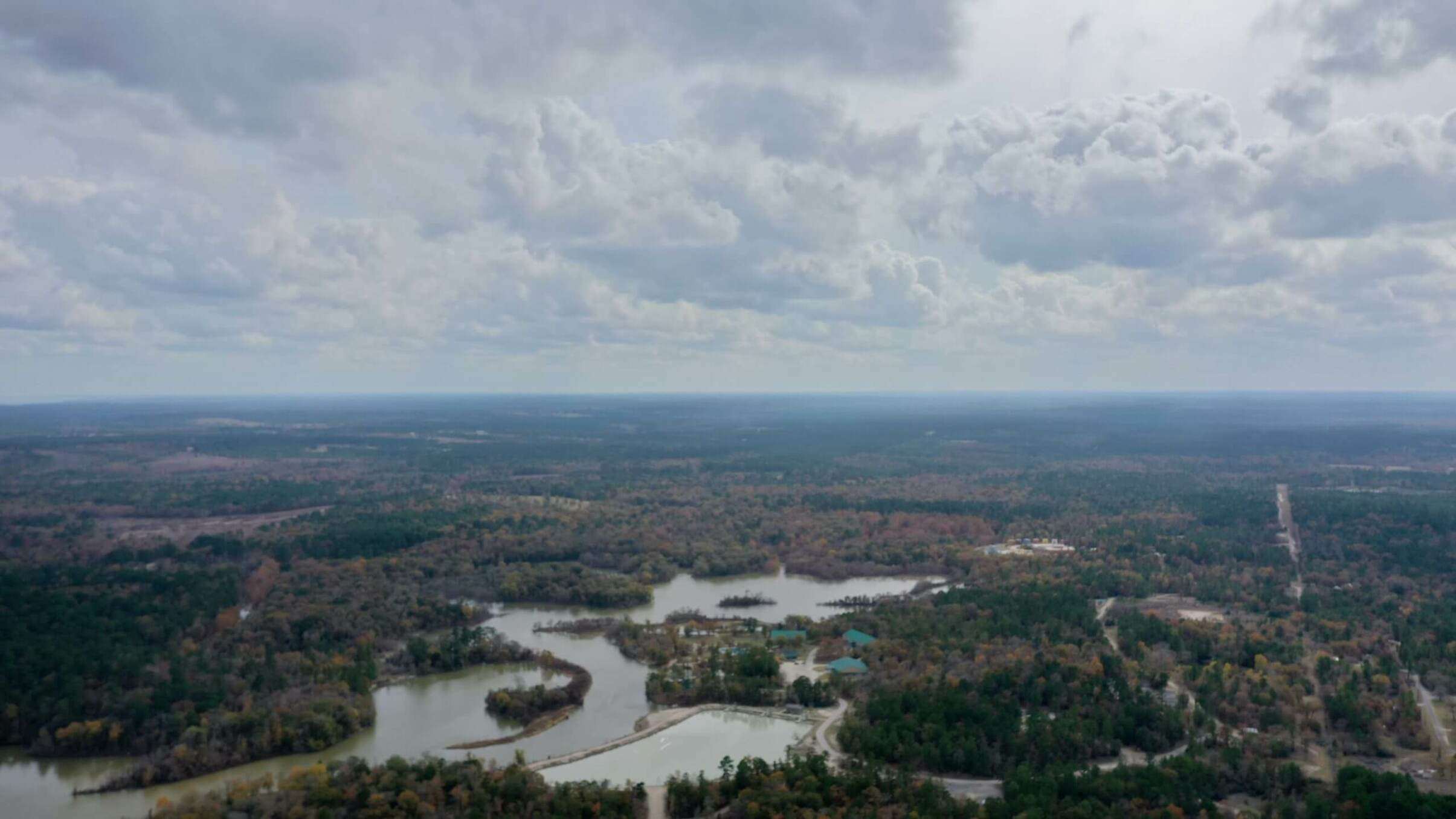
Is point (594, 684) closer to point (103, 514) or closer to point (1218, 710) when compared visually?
point (1218, 710)

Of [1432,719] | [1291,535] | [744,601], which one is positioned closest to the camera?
[1432,719]

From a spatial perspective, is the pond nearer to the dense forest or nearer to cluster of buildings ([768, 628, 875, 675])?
the dense forest

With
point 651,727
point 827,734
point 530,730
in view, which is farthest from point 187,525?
point 827,734

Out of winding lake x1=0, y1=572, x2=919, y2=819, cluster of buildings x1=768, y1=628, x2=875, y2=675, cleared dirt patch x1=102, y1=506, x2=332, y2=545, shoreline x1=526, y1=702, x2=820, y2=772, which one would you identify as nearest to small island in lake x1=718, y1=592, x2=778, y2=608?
cluster of buildings x1=768, y1=628, x2=875, y2=675

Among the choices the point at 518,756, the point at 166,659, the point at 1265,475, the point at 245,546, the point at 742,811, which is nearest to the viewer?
the point at 742,811

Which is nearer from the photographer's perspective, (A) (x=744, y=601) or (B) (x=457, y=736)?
(B) (x=457, y=736)

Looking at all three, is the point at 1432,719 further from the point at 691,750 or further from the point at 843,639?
the point at 691,750

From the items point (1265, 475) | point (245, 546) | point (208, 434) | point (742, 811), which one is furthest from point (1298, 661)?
point (208, 434)
